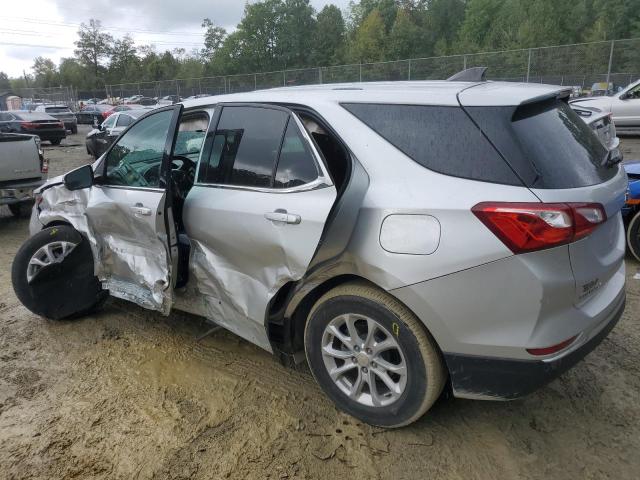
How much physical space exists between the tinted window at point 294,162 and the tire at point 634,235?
380 centimetres

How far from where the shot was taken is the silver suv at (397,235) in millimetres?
2184

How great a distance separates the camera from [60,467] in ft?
8.43

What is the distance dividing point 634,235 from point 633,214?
8.3 inches

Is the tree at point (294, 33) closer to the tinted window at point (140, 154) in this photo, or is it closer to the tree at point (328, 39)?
the tree at point (328, 39)

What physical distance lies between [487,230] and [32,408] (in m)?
2.86

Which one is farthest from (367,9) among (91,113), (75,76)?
(91,113)

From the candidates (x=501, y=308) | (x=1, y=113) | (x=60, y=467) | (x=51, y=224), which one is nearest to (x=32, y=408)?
(x=60, y=467)

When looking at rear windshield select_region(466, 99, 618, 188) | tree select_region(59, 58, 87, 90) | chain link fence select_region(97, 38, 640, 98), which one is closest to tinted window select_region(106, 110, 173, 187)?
rear windshield select_region(466, 99, 618, 188)

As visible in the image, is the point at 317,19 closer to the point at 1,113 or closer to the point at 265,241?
the point at 1,113

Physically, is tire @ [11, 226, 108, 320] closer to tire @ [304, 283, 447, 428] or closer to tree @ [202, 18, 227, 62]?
tire @ [304, 283, 447, 428]

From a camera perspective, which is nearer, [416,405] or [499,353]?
[499,353]

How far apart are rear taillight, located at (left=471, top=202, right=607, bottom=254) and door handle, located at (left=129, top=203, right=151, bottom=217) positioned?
2.15 metres

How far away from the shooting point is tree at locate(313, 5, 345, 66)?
7388 cm

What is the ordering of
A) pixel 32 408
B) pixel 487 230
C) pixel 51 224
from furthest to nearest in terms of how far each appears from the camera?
pixel 51 224
pixel 32 408
pixel 487 230
